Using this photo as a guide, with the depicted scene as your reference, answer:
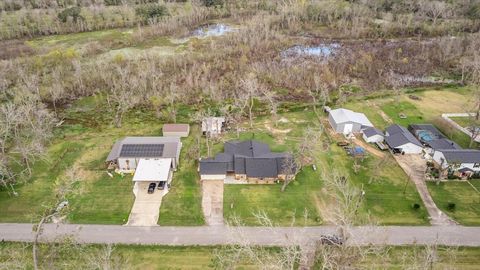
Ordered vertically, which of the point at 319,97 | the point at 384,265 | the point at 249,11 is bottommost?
the point at 384,265

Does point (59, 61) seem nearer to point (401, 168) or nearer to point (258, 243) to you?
point (258, 243)

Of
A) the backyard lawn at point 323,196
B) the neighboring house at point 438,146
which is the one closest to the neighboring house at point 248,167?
the backyard lawn at point 323,196

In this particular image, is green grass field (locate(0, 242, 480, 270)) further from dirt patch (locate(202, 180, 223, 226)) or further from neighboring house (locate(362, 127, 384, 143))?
neighboring house (locate(362, 127, 384, 143))

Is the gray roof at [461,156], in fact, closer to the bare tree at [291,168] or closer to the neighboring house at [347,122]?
the neighboring house at [347,122]

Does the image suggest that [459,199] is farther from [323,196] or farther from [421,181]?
[323,196]

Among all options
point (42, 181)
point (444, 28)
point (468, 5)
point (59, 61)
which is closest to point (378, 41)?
point (444, 28)
